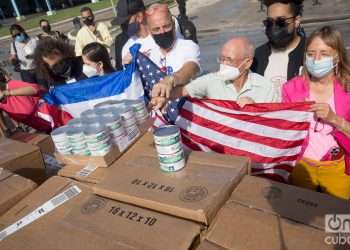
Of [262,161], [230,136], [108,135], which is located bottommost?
[262,161]

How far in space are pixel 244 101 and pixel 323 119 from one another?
2.02ft

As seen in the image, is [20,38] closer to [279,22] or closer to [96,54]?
[96,54]

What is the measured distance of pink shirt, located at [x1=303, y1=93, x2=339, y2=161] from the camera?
7.66 ft

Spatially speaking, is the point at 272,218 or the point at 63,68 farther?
the point at 63,68

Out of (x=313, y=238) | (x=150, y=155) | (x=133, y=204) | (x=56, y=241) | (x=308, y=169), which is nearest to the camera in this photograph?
(x=313, y=238)

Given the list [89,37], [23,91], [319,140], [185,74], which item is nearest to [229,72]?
[185,74]

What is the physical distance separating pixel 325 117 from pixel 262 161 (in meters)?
0.65

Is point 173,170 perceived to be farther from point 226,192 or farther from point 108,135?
point 108,135

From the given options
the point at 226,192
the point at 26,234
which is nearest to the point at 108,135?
the point at 26,234

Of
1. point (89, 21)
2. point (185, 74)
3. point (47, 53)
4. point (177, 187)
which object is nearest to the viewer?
point (177, 187)

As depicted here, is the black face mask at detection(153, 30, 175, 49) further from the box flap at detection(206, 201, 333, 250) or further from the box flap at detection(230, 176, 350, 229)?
the box flap at detection(206, 201, 333, 250)

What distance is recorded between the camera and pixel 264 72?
293 centimetres

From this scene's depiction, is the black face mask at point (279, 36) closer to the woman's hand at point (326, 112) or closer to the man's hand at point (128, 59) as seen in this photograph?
the woman's hand at point (326, 112)

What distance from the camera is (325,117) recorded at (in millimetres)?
2143
